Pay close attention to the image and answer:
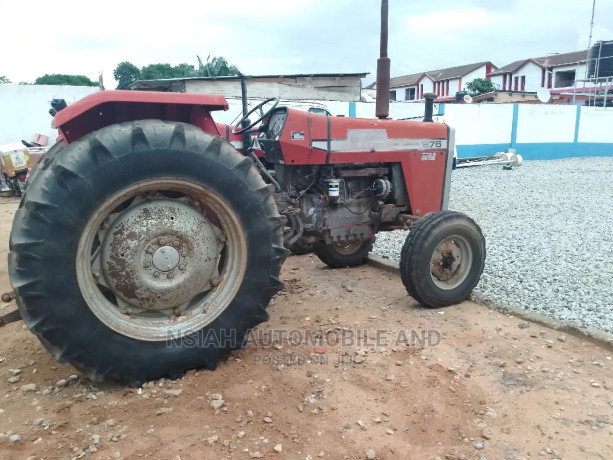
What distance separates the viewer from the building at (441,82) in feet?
149

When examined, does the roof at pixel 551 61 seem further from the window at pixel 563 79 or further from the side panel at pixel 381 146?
the side panel at pixel 381 146

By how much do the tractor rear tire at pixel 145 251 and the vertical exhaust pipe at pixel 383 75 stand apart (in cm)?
217

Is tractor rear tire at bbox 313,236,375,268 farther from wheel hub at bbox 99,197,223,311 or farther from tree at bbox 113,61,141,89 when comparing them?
tree at bbox 113,61,141,89

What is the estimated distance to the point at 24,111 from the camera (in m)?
13.7

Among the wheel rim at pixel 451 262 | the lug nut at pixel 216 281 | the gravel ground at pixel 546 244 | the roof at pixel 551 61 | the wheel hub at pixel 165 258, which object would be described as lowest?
the gravel ground at pixel 546 244

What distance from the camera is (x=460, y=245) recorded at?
386 cm

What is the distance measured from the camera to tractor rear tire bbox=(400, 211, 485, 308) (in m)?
3.60

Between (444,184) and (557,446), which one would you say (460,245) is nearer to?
(444,184)

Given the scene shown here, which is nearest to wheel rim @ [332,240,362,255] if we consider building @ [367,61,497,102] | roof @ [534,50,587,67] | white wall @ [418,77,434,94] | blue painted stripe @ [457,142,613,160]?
blue painted stripe @ [457,142,613,160]

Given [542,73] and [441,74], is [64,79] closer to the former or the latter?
[441,74]

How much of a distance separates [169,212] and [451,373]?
1783 millimetres

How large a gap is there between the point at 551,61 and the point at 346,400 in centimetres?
4572

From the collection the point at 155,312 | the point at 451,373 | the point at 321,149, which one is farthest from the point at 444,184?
the point at 155,312

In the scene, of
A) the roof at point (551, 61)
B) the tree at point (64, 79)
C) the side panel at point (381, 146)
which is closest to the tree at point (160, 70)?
the tree at point (64, 79)
